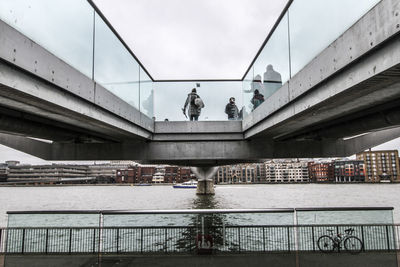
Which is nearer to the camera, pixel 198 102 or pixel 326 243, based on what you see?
pixel 326 243

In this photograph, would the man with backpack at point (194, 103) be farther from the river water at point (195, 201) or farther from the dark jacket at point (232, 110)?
the river water at point (195, 201)

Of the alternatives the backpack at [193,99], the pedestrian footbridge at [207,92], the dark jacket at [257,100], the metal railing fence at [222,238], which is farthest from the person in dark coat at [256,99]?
the metal railing fence at [222,238]

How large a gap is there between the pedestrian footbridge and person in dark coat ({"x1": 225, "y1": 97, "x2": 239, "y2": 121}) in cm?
27

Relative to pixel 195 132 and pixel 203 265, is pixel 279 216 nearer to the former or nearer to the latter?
pixel 203 265

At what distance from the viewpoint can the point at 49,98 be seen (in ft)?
24.7

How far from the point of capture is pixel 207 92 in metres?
16.2

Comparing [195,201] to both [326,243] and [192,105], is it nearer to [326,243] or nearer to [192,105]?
[192,105]

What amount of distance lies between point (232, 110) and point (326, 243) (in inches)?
388

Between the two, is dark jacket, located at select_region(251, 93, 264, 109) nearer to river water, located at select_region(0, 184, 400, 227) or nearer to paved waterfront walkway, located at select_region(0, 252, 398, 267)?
paved waterfront walkway, located at select_region(0, 252, 398, 267)

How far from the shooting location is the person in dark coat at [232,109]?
1636 centimetres

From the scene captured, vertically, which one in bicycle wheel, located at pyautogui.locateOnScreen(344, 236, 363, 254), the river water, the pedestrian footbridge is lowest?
the river water

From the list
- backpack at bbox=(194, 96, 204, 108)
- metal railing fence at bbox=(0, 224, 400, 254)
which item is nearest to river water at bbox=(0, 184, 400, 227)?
backpack at bbox=(194, 96, 204, 108)

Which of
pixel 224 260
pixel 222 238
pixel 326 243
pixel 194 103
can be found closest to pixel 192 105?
pixel 194 103

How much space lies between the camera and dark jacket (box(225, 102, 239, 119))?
1636 centimetres
